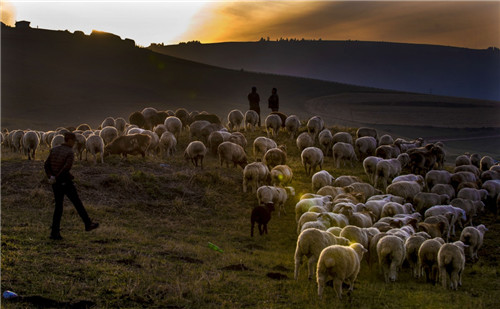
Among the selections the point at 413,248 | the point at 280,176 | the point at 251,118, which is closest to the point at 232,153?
the point at 280,176

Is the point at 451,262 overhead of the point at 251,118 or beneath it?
beneath

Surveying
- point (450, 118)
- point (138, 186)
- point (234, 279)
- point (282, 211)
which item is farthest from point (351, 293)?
point (450, 118)

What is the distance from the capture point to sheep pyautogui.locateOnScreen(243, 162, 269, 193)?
16.4 meters

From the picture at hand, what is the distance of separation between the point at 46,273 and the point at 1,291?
871 millimetres

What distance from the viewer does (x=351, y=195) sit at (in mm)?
14531

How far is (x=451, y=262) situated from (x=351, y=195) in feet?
17.1

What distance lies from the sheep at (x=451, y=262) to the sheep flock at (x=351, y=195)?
19 millimetres

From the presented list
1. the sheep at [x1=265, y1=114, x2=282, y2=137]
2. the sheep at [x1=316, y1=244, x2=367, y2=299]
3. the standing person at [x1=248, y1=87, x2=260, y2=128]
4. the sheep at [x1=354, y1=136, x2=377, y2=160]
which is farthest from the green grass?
the standing person at [x1=248, y1=87, x2=260, y2=128]

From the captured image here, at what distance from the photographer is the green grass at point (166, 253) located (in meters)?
7.59

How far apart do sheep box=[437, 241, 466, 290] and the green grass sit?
275 mm

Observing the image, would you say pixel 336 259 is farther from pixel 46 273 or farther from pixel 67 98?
pixel 67 98

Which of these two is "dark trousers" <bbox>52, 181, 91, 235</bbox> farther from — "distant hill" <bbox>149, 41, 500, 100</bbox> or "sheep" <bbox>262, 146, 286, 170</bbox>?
"distant hill" <bbox>149, 41, 500, 100</bbox>

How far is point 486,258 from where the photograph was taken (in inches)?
491

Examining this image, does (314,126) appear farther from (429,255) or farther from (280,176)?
(429,255)
